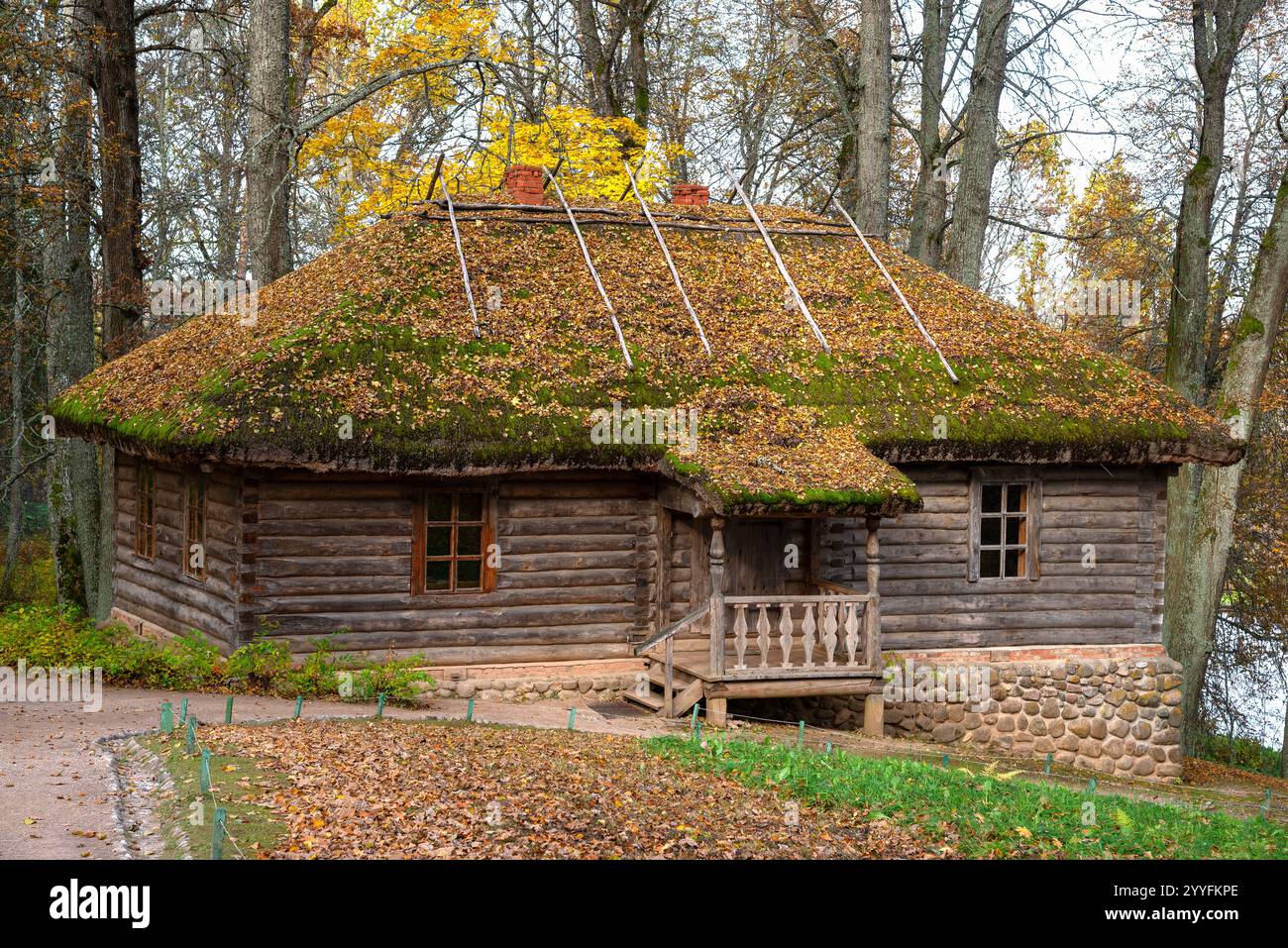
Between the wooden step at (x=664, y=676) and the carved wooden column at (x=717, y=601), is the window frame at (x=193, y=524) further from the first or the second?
the carved wooden column at (x=717, y=601)

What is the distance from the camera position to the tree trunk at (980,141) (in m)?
22.4

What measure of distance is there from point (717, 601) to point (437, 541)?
3844mm

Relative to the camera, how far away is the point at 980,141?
73.7ft

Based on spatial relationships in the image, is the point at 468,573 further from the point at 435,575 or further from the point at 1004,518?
the point at 1004,518

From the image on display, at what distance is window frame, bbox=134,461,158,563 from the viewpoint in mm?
17297

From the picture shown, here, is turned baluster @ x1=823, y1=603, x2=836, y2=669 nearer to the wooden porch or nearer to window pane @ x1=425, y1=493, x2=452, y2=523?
the wooden porch

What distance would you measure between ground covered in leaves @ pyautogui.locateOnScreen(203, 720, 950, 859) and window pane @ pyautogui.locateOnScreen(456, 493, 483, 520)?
4495 mm

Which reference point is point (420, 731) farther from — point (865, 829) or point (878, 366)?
point (878, 366)

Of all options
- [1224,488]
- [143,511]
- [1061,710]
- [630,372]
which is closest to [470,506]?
[630,372]

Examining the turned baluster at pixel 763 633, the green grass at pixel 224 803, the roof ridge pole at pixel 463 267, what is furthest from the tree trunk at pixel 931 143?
the green grass at pixel 224 803

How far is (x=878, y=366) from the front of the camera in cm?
1700

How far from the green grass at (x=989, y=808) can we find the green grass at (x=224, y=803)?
12.5 feet

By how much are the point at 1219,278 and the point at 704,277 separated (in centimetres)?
1152

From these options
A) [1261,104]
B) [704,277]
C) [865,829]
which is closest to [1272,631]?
[1261,104]
